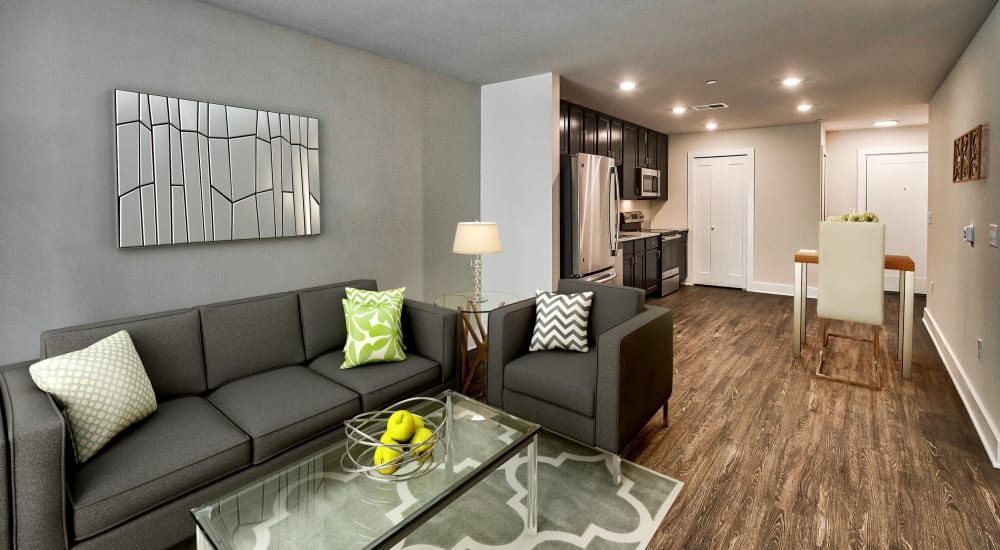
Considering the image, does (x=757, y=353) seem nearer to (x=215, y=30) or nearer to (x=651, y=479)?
(x=651, y=479)

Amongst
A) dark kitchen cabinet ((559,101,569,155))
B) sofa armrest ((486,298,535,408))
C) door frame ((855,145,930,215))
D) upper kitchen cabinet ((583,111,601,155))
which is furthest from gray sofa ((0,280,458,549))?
door frame ((855,145,930,215))

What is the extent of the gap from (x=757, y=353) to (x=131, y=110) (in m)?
4.78

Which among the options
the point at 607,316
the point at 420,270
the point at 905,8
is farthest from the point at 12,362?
the point at 905,8

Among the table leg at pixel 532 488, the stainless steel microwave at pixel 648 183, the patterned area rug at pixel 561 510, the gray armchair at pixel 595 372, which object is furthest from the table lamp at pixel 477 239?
the stainless steel microwave at pixel 648 183

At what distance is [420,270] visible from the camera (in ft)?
13.4

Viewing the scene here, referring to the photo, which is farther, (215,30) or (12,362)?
(215,30)

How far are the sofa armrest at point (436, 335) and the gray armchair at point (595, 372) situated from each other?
0.25m

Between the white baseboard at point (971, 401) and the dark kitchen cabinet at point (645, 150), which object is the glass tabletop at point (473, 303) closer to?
the white baseboard at point (971, 401)

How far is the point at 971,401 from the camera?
3.08 m

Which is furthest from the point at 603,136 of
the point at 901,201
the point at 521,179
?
the point at 901,201

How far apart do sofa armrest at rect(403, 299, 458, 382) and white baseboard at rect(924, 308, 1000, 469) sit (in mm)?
2833

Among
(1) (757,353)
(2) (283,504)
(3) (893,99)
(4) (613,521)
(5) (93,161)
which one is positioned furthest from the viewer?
(3) (893,99)

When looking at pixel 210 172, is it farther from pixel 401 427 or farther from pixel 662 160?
pixel 662 160

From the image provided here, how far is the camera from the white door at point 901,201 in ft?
A: 23.2
